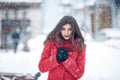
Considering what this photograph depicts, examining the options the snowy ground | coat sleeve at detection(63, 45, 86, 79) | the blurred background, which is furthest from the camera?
the blurred background

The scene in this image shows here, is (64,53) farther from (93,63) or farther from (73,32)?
(93,63)

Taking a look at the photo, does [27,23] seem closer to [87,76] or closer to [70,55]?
[87,76]

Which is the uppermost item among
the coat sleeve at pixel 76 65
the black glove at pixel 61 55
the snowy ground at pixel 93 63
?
the black glove at pixel 61 55

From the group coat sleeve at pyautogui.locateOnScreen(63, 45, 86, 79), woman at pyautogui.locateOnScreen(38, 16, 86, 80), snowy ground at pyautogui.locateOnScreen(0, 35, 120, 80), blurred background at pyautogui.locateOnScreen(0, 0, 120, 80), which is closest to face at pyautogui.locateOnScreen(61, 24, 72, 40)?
woman at pyautogui.locateOnScreen(38, 16, 86, 80)

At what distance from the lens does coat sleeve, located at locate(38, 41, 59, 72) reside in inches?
68.2

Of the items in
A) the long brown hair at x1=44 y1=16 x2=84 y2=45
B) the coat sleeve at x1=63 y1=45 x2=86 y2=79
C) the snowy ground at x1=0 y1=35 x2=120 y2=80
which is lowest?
the snowy ground at x1=0 y1=35 x2=120 y2=80

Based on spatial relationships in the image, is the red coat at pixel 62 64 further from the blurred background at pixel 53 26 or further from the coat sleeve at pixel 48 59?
the blurred background at pixel 53 26

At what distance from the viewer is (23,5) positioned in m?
6.05

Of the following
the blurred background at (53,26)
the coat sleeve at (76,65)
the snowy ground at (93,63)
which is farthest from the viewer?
the blurred background at (53,26)

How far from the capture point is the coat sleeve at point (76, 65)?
67.8 inches

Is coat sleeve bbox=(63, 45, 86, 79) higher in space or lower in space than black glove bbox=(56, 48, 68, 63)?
lower

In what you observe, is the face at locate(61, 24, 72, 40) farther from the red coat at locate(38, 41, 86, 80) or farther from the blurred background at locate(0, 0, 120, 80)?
the blurred background at locate(0, 0, 120, 80)

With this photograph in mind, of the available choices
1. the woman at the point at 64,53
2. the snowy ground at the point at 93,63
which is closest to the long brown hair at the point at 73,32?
the woman at the point at 64,53

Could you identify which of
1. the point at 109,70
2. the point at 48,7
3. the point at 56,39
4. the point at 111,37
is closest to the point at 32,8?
the point at 48,7
